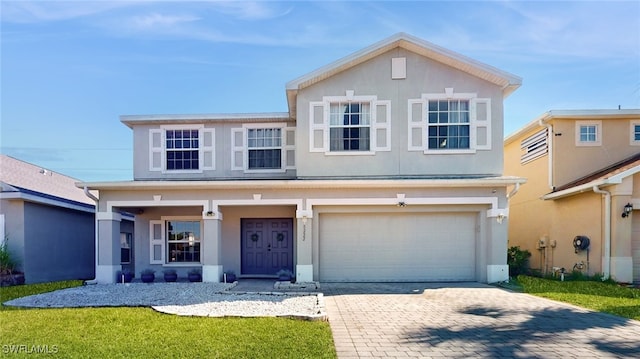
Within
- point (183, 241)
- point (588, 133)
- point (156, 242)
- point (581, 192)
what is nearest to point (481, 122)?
point (581, 192)

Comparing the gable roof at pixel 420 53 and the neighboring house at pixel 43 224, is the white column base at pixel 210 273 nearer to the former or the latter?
the gable roof at pixel 420 53

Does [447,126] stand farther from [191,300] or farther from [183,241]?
[183,241]

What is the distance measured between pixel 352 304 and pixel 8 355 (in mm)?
5723

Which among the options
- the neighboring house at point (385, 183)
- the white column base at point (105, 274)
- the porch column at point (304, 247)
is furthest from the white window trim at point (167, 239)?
the porch column at point (304, 247)

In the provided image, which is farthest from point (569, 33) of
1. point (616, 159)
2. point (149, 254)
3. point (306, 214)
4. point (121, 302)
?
point (149, 254)

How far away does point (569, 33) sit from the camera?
31.2ft

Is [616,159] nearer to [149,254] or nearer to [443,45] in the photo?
[443,45]

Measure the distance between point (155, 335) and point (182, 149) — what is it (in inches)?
349

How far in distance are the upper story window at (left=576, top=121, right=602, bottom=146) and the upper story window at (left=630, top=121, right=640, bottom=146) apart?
3.63 feet

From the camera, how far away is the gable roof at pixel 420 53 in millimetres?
11977

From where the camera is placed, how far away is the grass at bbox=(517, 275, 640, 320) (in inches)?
314

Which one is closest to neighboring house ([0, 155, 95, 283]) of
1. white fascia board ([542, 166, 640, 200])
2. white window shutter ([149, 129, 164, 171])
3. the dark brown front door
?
white window shutter ([149, 129, 164, 171])

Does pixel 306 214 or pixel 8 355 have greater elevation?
pixel 306 214

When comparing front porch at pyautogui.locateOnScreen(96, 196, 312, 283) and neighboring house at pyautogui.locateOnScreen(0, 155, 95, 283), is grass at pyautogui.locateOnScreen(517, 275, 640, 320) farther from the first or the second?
neighboring house at pyautogui.locateOnScreen(0, 155, 95, 283)
